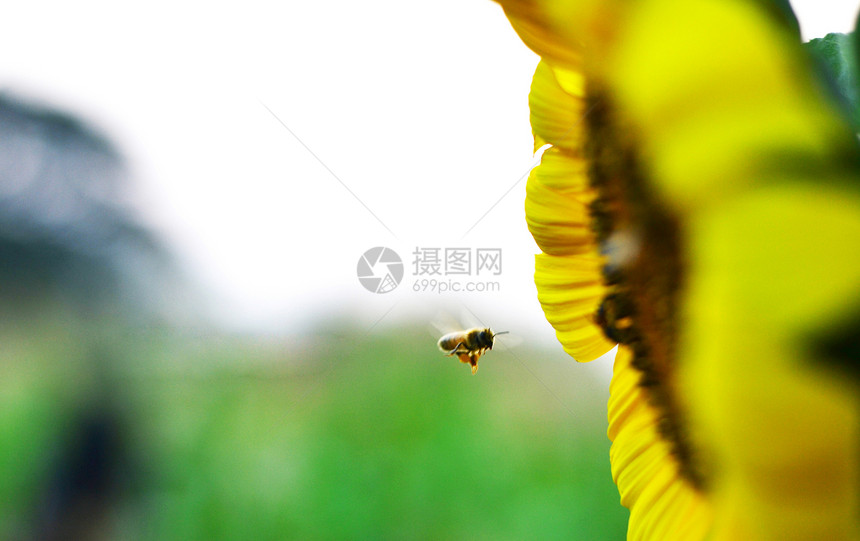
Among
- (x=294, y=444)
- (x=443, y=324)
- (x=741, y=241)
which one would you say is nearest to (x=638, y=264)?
(x=741, y=241)

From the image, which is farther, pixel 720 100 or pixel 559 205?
pixel 559 205

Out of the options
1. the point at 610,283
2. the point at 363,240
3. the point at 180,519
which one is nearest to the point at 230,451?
the point at 180,519

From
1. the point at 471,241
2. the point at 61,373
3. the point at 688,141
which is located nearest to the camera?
the point at 688,141

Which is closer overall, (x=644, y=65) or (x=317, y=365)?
(x=644, y=65)

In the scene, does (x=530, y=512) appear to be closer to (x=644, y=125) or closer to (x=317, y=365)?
(x=317, y=365)

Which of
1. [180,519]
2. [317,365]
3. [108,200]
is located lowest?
[180,519]

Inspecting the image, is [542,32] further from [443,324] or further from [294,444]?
[294,444]

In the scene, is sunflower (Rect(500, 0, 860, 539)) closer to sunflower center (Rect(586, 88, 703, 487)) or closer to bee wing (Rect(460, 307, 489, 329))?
sunflower center (Rect(586, 88, 703, 487))

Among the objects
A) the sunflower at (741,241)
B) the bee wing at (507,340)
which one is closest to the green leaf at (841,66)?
the sunflower at (741,241)

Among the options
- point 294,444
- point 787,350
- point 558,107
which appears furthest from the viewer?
point 294,444
